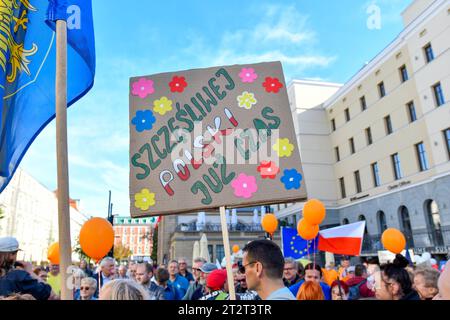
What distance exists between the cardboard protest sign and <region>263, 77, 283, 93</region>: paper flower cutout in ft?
0.03

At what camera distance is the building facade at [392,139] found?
72.1 feet

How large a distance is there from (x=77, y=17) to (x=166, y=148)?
1.55 meters

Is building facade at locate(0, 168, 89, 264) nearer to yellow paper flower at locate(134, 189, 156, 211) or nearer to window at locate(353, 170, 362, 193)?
window at locate(353, 170, 362, 193)

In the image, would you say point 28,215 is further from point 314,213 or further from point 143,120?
point 143,120

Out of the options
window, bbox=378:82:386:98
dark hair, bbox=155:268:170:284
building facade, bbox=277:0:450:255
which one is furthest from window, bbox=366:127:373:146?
dark hair, bbox=155:268:170:284

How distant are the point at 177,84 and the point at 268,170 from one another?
4.36 ft

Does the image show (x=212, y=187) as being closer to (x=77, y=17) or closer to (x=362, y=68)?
(x=77, y=17)

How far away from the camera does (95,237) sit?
4453 millimetres

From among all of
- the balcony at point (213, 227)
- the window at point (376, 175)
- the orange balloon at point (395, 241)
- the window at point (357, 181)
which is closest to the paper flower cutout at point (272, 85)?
the orange balloon at point (395, 241)

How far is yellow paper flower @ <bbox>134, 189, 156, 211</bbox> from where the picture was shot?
320 cm

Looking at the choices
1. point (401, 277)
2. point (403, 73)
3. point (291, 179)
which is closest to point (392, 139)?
point (403, 73)

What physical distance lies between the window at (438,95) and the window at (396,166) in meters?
5.50

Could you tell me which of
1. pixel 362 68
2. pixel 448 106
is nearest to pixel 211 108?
pixel 448 106

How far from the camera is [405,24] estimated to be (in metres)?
25.8
